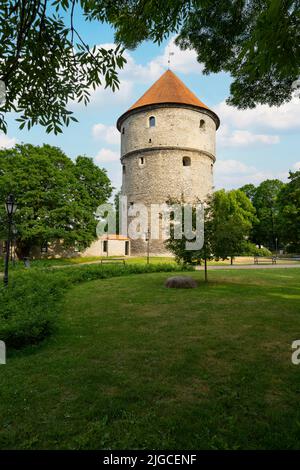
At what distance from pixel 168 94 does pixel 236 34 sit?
31049 millimetres

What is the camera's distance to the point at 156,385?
11.8ft

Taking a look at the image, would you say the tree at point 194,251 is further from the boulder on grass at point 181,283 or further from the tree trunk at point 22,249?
the tree trunk at point 22,249

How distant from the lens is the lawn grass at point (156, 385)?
267 cm

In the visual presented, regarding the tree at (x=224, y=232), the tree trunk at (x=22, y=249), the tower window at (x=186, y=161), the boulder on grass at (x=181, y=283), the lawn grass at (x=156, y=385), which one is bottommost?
the lawn grass at (x=156, y=385)

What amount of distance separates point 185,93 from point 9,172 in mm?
23206

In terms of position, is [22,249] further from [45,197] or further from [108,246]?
[108,246]

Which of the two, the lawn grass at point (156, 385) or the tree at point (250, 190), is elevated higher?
the tree at point (250, 190)

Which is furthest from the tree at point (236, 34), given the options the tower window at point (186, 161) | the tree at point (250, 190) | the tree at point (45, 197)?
the tree at point (250, 190)

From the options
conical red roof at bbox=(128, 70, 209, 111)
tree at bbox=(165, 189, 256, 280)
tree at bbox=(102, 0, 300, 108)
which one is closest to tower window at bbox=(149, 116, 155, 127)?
conical red roof at bbox=(128, 70, 209, 111)

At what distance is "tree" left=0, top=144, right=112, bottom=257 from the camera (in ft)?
84.4

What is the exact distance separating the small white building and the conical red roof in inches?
651

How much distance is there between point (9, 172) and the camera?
26188mm

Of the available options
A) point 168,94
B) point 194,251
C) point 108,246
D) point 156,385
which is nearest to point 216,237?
point 194,251

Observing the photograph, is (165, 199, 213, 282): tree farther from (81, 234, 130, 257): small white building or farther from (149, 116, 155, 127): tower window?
(81, 234, 130, 257): small white building
